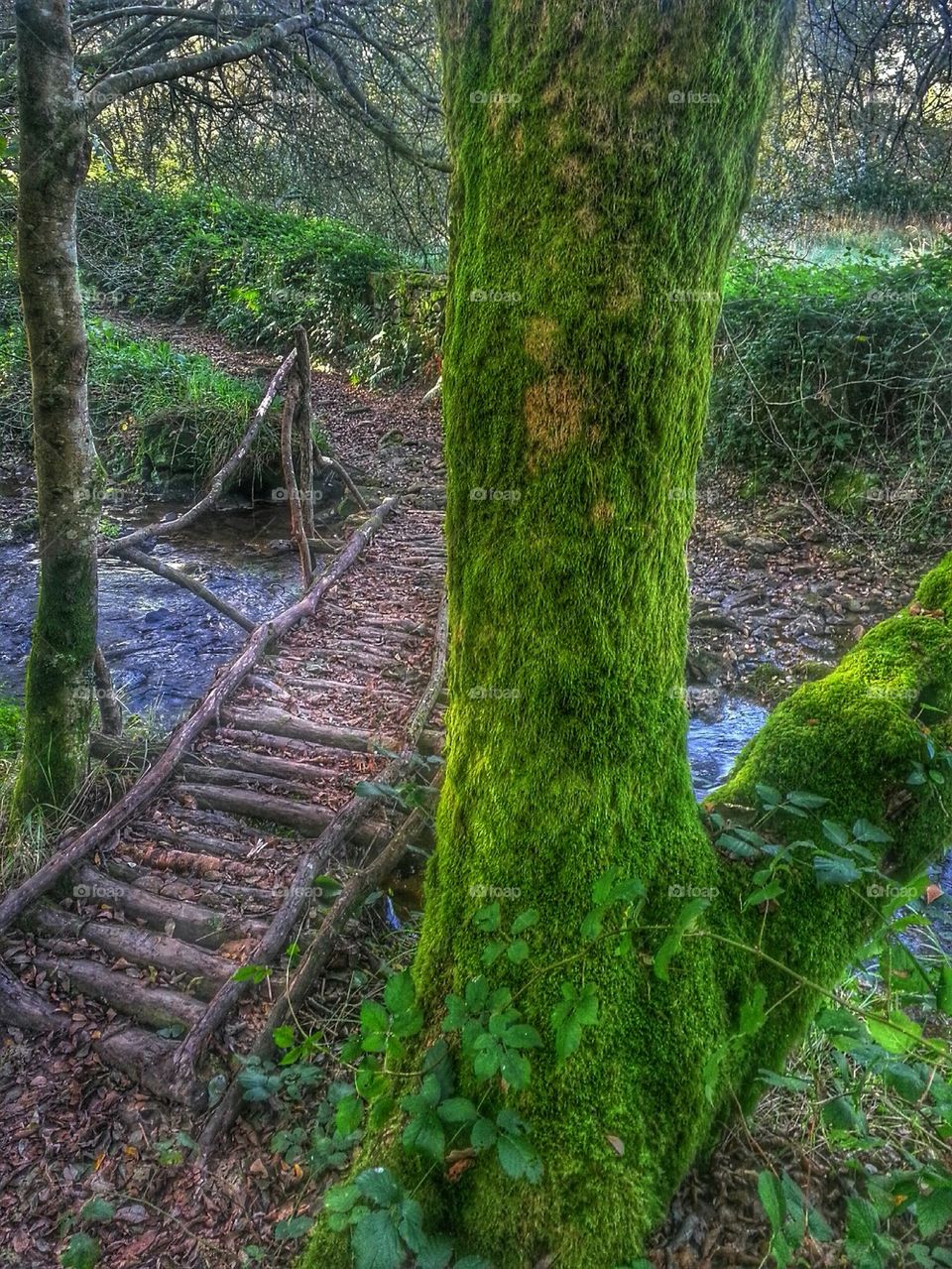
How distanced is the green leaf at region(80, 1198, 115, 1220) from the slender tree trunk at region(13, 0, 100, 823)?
79.1 inches

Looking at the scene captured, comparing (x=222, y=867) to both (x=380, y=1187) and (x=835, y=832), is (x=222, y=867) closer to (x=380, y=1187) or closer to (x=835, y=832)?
(x=380, y=1187)

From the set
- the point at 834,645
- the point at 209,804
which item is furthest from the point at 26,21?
the point at 834,645

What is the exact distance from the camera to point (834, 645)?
645 centimetres

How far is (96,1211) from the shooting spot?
234 centimetres

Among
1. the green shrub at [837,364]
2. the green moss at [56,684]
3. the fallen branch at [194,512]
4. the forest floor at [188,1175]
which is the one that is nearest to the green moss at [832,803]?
the forest floor at [188,1175]

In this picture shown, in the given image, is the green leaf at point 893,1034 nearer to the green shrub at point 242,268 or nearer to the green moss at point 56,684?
the green moss at point 56,684

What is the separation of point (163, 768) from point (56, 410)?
1.82 meters

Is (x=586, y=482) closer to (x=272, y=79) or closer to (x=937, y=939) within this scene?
(x=937, y=939)

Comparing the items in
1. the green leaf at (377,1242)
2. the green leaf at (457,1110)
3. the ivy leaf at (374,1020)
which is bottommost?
the green leaf at (377,1242)

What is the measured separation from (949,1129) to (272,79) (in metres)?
7.07

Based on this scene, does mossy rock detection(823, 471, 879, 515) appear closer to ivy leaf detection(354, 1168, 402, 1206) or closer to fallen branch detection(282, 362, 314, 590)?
fallen branch detection(282, 362, 314, 590)

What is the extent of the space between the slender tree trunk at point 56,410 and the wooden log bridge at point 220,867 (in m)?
0.45

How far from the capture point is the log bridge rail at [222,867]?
3.01m

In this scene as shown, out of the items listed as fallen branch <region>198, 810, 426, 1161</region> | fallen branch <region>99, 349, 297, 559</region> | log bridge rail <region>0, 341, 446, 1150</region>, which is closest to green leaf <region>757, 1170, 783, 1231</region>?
fallen branch <region>198, 810, 426, 1161</region>
